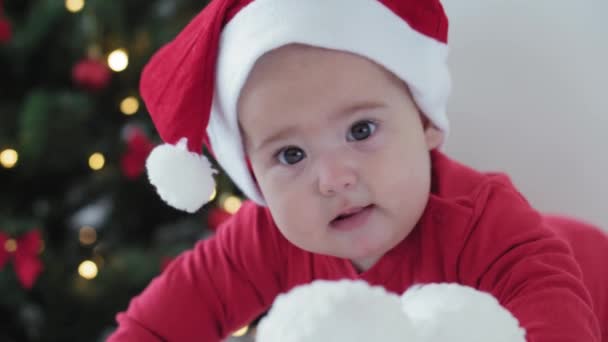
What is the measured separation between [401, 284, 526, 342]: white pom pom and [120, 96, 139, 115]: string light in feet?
2.78

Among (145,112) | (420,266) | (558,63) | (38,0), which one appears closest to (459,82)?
(558,63)

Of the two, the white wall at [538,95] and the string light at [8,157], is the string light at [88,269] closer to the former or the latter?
the string light at [8,157]

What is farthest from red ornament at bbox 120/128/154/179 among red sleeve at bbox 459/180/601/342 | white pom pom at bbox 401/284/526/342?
white pom pom at bbox 401/284/526/342

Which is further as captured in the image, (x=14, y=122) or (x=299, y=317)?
(x=14, y=122)

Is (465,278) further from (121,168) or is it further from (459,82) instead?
(121,168)

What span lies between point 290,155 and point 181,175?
0.44 ft

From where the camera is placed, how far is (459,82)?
1.00 m

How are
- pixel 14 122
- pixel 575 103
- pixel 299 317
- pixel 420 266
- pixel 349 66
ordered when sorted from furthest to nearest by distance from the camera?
pixel 14 122
pixel 575 103
pixel 420 266
pixel 349 66
pixel 299 317

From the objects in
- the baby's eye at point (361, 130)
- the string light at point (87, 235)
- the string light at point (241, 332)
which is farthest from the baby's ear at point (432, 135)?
the string light at point (87, 235)

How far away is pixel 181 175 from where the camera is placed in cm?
76

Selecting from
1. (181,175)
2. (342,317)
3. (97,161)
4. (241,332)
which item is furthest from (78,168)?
(342,317)

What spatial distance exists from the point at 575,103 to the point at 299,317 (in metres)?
0.64

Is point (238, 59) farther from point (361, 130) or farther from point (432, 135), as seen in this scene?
point (432, 135)

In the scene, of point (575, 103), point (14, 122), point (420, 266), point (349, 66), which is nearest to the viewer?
point (349, 66)
